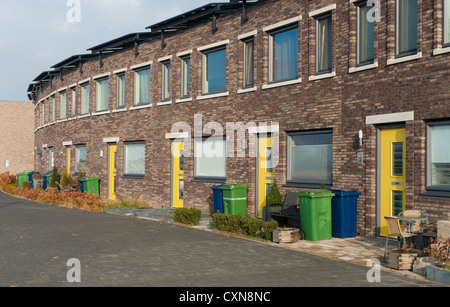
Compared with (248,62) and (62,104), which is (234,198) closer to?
(248,62)

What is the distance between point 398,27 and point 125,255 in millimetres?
7830

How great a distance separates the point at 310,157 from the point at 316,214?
287 centimetres

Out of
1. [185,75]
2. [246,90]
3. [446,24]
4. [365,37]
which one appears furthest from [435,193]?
[185,75]

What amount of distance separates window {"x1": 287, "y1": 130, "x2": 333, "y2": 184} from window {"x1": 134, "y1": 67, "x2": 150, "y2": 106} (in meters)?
8.63

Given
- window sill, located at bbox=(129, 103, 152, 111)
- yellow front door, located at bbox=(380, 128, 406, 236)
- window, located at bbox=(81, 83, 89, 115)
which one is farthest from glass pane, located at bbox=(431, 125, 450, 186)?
window, located at bbox=(81, 83, 89, 115)

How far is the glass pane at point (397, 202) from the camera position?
12.0m

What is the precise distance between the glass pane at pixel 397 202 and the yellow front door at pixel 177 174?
921 centimetres

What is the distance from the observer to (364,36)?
12984 mm

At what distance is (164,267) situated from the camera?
874cm

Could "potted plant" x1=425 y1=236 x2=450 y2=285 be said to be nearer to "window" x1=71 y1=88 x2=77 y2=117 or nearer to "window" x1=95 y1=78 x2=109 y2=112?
"window" x1=95 y1=78 x2=109 y2=112
